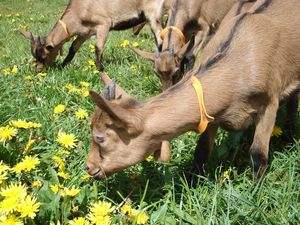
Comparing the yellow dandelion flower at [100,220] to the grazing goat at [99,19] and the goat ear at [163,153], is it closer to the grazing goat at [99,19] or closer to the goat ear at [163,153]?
the goat ear at [163,153]

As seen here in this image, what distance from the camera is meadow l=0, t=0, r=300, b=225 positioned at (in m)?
3.08

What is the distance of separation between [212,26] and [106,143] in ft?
18.0

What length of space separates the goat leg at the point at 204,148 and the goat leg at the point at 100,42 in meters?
4.13

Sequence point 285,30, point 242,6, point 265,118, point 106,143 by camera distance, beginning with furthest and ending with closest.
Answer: point 242,6 < point 285,30 < point 265,118 < point 106,143

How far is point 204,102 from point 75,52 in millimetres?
5735

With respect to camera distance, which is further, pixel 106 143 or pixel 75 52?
pixel 75 52

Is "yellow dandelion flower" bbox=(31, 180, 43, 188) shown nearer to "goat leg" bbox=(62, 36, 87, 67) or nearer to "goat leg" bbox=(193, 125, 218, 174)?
"goat leg" bbox=(193, 125, 218, 174)

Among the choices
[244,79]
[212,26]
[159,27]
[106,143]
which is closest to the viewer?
[106,143]

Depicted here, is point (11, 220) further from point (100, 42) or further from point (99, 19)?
point (99, 19)

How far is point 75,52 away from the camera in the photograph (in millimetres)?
8805

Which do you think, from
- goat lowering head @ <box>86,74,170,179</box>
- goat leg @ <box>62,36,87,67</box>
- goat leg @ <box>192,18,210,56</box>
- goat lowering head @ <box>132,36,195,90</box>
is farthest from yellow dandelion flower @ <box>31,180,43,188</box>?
goat leg @ <box>192,18,210,56</box>

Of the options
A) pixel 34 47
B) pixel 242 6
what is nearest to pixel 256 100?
pixel 242 6

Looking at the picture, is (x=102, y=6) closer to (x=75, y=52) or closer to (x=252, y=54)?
(x=75, y=52)

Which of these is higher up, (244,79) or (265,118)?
(244,79)
